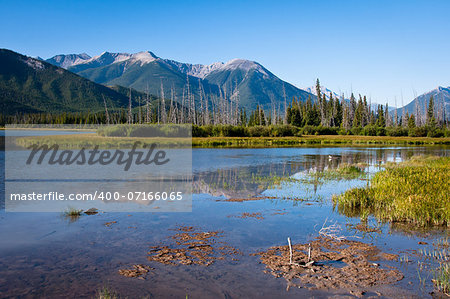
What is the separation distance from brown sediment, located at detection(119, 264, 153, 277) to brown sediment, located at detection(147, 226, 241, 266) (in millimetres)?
553

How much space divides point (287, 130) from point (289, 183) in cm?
7778

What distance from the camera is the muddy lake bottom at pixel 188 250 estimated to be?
8.00 metres

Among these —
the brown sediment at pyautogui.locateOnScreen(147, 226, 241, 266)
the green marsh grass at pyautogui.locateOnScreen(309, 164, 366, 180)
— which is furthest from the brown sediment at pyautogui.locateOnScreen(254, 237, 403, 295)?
the green marsh grass at pyautogui.locateOnScreen(309, 164, 366, 180)

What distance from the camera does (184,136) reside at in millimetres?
77875

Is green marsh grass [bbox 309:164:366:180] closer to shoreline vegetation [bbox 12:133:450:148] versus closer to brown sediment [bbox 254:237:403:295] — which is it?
brown sediment [bbox 254:237:403:295]

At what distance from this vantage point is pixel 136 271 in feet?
29.3

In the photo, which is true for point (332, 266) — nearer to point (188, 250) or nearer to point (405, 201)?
point (188, 250)

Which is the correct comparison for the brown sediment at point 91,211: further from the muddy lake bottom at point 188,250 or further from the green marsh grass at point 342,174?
the green marsh grass at point 342,174

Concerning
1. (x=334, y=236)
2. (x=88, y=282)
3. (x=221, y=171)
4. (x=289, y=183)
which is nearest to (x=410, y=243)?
(x=334, y=236)

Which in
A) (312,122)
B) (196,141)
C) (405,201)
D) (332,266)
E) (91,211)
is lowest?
(332,266)

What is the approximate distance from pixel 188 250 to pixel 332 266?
415cm

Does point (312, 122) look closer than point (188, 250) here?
No

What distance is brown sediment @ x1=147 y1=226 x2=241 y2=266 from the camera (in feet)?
31.9

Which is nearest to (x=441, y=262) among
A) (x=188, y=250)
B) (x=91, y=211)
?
(x=188, y=250)
